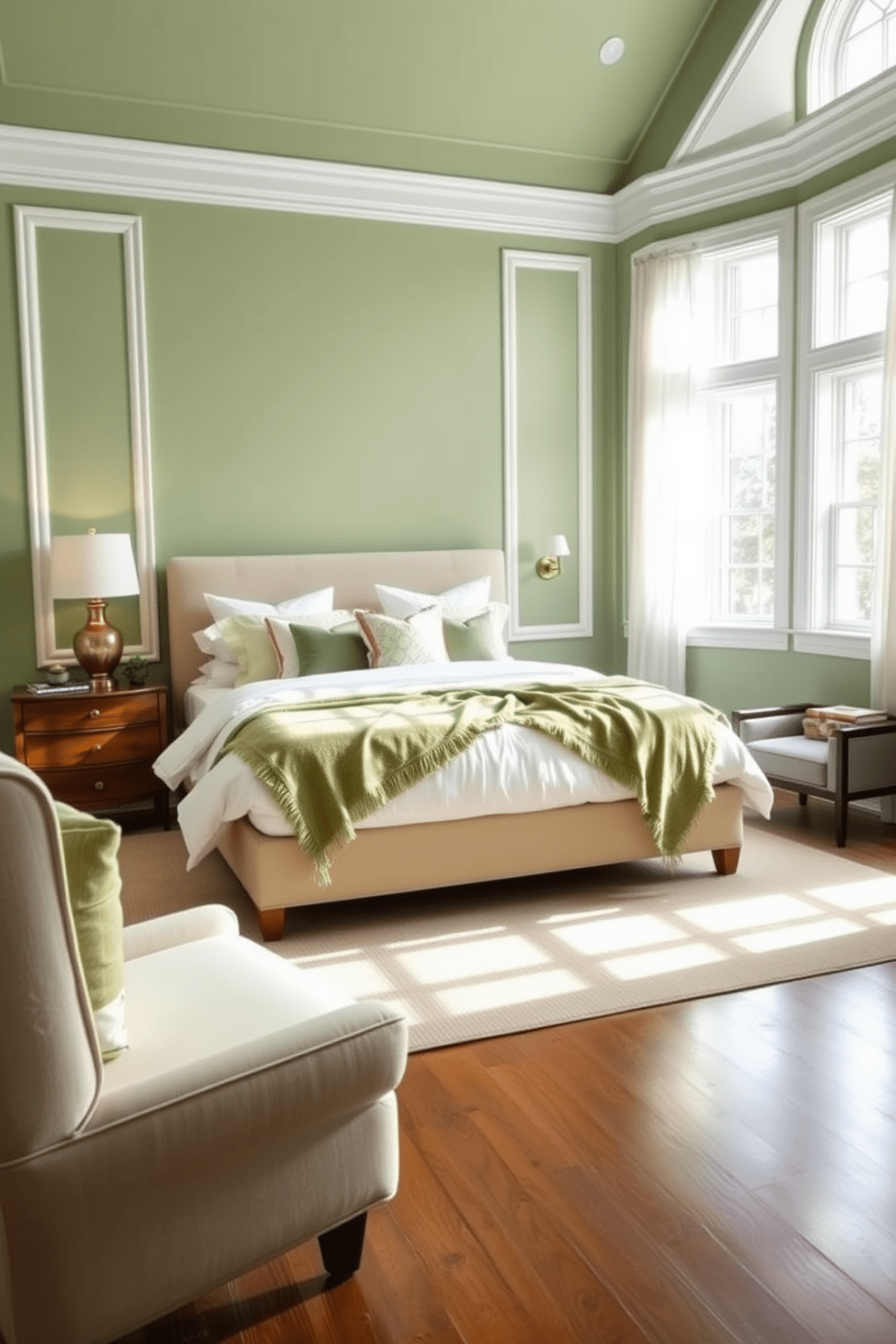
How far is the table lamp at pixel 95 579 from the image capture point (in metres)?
4.93

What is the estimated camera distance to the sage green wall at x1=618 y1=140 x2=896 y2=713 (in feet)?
17.1

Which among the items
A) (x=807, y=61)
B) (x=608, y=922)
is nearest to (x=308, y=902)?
(x=608, y=922)

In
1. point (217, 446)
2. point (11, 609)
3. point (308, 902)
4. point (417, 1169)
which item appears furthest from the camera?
point (217, 446)

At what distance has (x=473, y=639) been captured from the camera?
5.41 m

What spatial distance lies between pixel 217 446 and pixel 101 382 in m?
0.63

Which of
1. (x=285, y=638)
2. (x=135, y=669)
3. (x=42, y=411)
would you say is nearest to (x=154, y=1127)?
(x=285, y=638)

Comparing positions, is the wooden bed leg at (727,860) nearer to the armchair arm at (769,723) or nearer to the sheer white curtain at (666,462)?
the armchair arm at (769,723)

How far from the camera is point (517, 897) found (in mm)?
3982

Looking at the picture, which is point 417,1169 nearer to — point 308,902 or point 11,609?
point 308,902

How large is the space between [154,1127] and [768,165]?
17.9ft

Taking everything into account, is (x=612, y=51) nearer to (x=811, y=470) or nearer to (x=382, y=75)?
(x=382, y=75)

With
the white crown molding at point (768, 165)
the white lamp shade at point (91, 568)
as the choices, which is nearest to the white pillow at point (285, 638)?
the white lamp shade at point (91, 568)

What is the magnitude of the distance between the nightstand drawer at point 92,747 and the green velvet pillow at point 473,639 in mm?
1448

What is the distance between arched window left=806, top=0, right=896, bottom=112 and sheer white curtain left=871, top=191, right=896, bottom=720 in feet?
3.21
